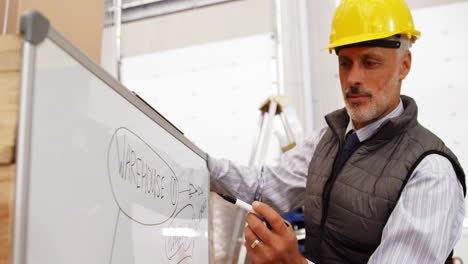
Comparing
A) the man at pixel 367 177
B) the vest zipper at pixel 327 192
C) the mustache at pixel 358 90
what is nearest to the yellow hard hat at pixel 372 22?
the man at pixel 367 177

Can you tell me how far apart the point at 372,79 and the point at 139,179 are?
0.73 metres

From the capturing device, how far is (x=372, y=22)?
1.06 m

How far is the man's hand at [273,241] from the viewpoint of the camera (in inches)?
33.7

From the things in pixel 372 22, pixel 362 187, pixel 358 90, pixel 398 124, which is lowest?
pixel 362 187

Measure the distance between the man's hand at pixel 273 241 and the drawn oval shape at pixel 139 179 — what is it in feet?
0.75

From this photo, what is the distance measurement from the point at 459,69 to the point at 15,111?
75.8 inches

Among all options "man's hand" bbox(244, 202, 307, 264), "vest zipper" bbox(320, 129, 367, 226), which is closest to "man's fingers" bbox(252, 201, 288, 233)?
"man's hand" bbox(244, 202, 307, 264)

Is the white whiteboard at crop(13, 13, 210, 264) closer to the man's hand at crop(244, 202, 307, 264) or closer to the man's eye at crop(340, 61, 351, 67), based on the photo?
the man's hand at crop(244, 202, 307, 264)

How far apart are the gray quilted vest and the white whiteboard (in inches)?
18.6

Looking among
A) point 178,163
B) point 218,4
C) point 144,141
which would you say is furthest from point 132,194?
point 218,4

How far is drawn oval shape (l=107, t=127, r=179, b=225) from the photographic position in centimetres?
55

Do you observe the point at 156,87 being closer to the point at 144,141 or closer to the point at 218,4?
the point at 218,4

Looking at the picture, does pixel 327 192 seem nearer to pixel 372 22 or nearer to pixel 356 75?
pixel 356 75

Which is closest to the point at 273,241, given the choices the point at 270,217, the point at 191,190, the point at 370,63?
the point at 270,217
